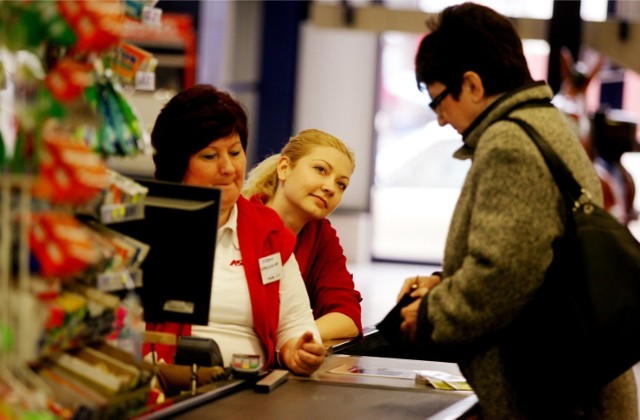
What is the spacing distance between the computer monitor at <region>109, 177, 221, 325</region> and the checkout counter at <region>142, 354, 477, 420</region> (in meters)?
0.22

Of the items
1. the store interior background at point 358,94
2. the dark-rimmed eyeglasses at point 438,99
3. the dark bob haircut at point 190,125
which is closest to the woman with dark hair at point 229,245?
the dark bob haircut at point 190,125

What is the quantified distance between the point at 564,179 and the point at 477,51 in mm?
380

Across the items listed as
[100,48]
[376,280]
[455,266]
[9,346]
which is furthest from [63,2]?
[376,280]

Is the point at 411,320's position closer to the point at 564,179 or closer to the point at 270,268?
the point at 564,179

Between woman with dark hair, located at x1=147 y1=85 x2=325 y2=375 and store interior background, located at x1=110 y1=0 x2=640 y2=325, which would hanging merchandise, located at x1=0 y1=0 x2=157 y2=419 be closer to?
woman with dark hair, located at x1=147 y1=85 x2=325 y2=375

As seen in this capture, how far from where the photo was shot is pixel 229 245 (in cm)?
307

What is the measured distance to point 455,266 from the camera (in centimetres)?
240

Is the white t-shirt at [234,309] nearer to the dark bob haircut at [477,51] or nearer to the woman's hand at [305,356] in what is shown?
the woman's hand at [305,356]

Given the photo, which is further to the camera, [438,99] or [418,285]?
[418,285]

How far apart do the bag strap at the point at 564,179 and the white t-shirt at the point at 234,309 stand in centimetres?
103

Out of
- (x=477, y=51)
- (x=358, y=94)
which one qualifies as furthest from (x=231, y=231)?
(x=358, y=94)

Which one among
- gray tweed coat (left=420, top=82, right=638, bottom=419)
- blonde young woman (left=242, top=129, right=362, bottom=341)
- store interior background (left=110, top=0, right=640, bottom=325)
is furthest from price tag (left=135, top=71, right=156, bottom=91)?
store interior background (left=110, top=0, right=640, bottom=325)

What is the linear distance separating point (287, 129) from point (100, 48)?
11.5m

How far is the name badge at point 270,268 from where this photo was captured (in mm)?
3000
